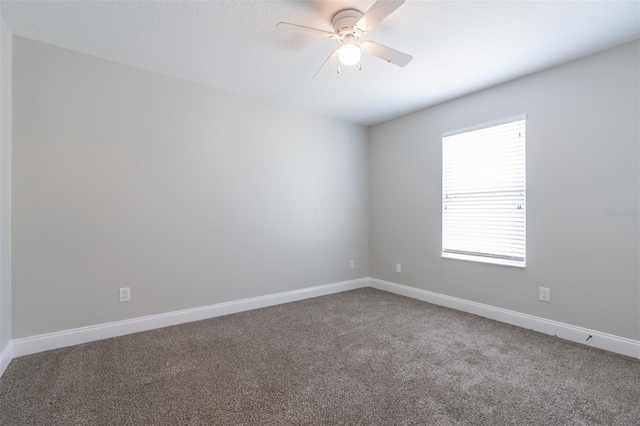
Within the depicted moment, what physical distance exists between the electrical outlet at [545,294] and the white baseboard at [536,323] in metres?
0.18

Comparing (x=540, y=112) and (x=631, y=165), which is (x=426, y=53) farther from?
(x=631, y=165)

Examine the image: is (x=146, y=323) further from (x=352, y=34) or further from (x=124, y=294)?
(x=352, y=34)

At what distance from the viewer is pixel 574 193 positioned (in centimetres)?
256

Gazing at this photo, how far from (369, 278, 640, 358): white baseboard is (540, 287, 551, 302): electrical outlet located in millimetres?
182

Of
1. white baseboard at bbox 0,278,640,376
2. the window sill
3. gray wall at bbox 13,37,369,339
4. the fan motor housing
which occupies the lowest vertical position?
white baseboard at bbox 0,278,640,376

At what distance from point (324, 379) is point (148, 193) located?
7.36 ft

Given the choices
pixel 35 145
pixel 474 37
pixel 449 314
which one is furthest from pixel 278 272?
pixel 474 37

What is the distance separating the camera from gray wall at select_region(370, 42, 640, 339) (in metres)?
2.31

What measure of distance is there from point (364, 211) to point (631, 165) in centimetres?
282

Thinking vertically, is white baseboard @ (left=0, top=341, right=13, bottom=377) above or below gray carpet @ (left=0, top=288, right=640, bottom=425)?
above

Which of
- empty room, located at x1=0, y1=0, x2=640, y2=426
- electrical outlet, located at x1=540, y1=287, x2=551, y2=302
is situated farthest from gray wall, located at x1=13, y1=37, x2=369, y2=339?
electrical outlet, located at x1=540, y1=287, x2=551, y2=302

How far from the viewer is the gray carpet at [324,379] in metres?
1.60

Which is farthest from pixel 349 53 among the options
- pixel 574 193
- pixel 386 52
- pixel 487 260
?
pixel 487 260

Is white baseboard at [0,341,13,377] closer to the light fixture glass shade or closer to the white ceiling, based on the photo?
the white ceiling
